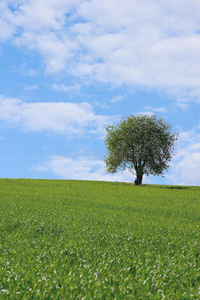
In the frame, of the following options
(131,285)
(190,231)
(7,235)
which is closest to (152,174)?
(190,231)

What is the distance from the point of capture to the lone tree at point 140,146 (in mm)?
64500

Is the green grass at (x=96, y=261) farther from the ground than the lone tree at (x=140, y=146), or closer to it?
closer to it

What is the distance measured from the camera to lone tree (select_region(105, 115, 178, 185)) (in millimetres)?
64500

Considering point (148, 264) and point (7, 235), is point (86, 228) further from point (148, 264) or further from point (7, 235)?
point (148, 264)

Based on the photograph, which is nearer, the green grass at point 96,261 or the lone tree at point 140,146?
the green grass at point 96,261

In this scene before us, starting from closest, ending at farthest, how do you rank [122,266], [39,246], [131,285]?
[131,285] < [122,266] < [39,246]

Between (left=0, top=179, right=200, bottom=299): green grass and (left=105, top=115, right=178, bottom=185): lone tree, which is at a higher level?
(left=105, top=115, right=178, bottom=185): lone tree

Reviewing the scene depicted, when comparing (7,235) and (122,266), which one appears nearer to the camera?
(122,266)

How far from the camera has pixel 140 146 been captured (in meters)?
64.0

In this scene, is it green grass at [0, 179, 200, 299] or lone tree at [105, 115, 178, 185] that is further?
lone tree at [105, 115, 178, 185]

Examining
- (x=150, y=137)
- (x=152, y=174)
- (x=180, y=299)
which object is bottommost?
(x=180, y=299)

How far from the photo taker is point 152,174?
66.9 m

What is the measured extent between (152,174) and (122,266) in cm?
5922

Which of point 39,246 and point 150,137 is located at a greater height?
point 150,137
